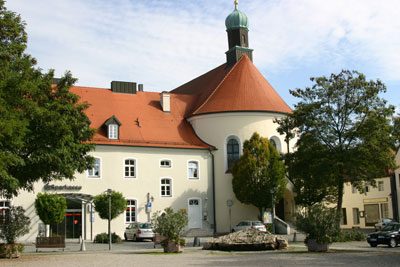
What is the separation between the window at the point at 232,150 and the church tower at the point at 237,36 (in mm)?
8957

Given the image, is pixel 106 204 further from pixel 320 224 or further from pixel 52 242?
pixel 320 224

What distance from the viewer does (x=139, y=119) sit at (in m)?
46.1

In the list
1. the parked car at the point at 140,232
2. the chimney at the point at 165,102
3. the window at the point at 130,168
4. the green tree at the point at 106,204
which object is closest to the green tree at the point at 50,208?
the green tree at the point at 106,204

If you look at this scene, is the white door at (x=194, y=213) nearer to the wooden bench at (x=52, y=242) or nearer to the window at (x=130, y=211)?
the window at (x=130, y=211)

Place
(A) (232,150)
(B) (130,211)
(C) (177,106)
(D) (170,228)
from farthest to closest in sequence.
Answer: (C) (177,106)
(A) (232,150)
(B) (130,211)
(D) (170,228)

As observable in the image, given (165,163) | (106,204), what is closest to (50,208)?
(106,204)

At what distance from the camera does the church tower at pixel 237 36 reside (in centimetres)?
5181

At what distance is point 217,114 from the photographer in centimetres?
4628

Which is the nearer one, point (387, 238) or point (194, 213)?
point (387, 238)

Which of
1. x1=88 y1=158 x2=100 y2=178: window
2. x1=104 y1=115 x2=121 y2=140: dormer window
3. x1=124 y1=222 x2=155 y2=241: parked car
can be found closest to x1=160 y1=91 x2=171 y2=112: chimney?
x1=104 y1=115 x2=121 y2=140: dormer window

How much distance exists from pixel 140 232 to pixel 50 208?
591cm

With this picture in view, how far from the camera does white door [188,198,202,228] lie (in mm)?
44188

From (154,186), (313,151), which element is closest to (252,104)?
(154,186)

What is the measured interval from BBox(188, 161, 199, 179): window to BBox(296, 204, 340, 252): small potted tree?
21845mm
